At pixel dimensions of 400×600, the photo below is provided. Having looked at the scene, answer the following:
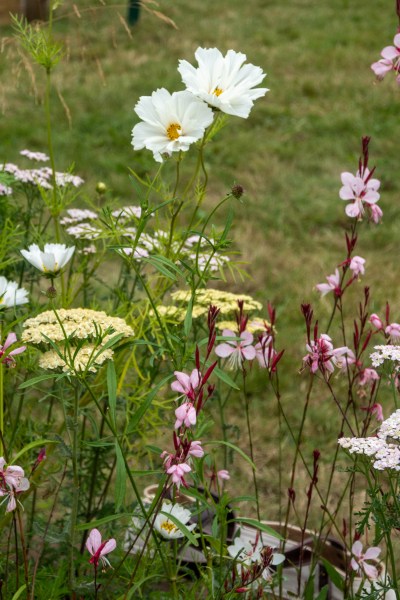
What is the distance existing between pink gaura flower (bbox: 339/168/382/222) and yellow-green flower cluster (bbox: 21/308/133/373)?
465 mm

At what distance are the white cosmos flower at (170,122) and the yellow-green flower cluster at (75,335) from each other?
0.28m

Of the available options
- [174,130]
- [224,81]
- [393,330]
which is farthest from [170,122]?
[393,330]

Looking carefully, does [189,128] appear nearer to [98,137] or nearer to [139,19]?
[98,137]

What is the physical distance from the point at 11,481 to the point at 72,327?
306 mm

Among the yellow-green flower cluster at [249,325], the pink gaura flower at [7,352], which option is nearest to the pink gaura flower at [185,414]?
the pink gaura flower at [7,352]

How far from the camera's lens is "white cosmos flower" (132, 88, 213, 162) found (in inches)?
57.6

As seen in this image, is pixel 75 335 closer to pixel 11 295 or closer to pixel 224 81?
pixel 11 295

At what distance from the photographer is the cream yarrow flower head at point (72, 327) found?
1.43 m

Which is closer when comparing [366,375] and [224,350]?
[224,350]

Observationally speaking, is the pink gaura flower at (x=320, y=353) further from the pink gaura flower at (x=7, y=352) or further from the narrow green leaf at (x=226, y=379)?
the pink gaura flower at (x=7, y=352)

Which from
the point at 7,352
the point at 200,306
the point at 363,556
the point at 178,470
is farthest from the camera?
the point at 200,306

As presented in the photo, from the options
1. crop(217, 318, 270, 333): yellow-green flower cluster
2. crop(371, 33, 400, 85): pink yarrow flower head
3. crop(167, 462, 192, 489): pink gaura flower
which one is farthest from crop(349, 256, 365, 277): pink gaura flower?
crop(167, 462, 192, 489): pink gaura flower

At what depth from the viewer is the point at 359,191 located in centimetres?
166

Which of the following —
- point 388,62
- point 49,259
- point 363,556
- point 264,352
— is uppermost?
point 388,62
